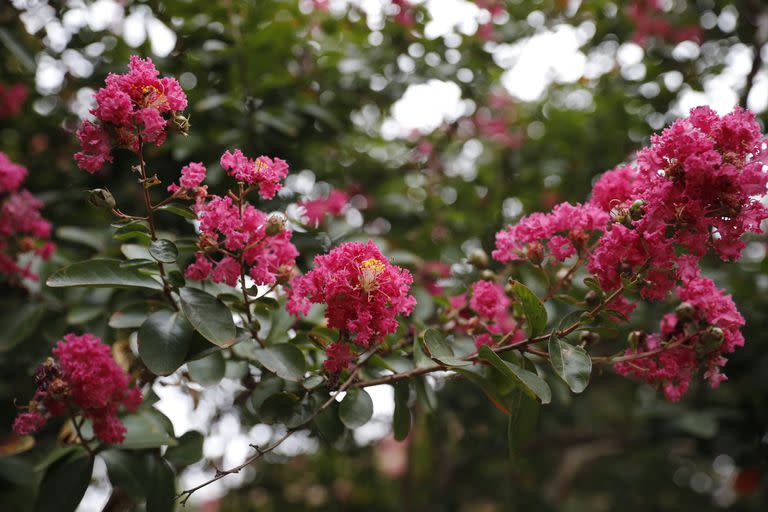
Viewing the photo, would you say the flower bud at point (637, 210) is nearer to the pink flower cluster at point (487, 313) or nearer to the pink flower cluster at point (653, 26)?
the pink flower cluster at point (487, 313)

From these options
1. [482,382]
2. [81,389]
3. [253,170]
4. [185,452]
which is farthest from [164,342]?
[482,382]

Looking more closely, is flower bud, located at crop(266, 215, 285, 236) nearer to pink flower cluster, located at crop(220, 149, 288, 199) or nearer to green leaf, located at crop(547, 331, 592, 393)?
pink flower cluster, located at crop(220, 149, 288, 199)

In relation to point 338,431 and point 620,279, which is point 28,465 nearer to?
point 338,431

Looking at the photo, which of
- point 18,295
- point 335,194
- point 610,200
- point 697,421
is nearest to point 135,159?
point 18,295

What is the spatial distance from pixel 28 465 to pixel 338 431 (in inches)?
43.1

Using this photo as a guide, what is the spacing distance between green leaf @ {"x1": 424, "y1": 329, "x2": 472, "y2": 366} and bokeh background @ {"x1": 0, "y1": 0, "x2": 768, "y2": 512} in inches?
12.9

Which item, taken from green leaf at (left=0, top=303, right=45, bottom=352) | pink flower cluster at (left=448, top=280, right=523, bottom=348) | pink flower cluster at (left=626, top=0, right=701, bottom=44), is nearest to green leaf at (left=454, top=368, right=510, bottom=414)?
pink flower cluster at (left=448, top=280, right=523, bottom=348)

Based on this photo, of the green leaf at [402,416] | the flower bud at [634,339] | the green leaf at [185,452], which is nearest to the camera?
the flower bud at [634,339]

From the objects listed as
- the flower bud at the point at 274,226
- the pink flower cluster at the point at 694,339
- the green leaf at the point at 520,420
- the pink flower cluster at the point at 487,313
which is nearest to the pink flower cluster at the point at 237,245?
the flower bud at the point at 274,226

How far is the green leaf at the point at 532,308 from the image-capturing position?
4.03ft

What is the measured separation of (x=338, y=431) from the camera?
1.37 meters

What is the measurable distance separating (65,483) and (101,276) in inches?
21.1

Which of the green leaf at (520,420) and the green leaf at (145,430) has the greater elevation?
the green leaf at (520,420)

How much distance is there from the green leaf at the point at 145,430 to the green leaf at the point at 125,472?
0.12ft
